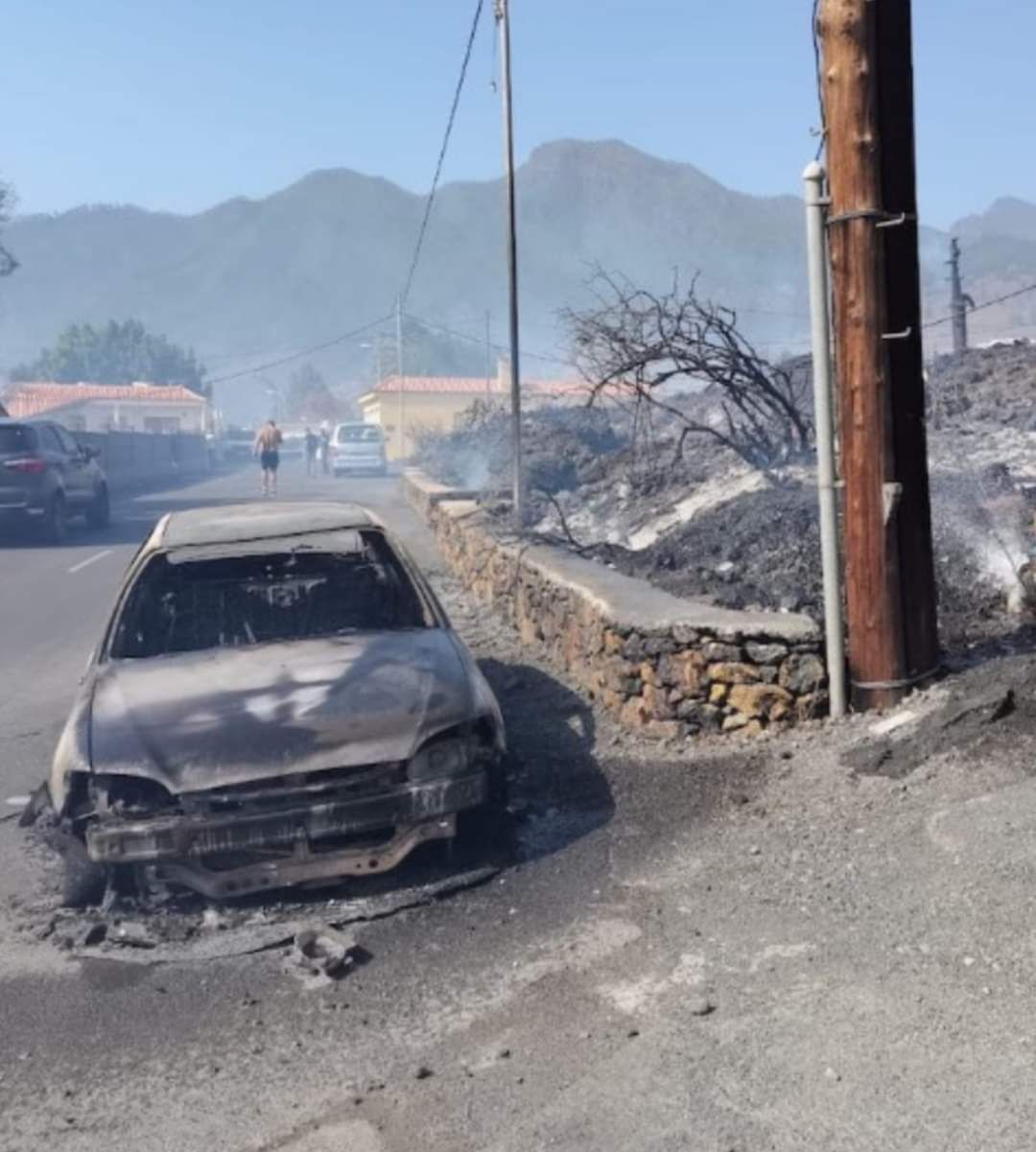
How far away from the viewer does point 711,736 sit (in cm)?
630

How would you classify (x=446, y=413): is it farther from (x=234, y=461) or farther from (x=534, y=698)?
(x=534, y=698)

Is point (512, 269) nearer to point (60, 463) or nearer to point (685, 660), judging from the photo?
point (685, 660)

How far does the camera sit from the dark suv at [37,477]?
64.6 feet

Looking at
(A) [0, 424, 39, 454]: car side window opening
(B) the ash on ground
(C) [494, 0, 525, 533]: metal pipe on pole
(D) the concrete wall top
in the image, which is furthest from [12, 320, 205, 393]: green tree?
(D) the concrete wall top

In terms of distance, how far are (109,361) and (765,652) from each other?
100857 mm

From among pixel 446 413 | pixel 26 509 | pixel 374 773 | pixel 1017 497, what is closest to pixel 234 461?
pixel 446 413

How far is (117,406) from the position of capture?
2689 inches

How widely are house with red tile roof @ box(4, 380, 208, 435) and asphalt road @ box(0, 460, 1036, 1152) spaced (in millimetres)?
60657

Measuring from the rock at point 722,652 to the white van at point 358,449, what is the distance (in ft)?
114

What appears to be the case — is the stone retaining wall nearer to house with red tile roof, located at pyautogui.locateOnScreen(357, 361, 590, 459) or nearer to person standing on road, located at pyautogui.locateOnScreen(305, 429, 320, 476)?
person standing on road, located at pyautogui.locateOnScreen(305, 429, 320, 476)

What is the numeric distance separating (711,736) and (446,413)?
189ft

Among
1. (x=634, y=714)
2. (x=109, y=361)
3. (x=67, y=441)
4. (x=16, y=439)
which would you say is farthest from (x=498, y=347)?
(x=634, y=714)

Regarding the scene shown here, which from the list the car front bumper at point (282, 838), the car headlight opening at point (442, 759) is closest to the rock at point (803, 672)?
the car headlight opening at point (442, 759)

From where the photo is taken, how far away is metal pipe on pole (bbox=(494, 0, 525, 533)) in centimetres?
1242
